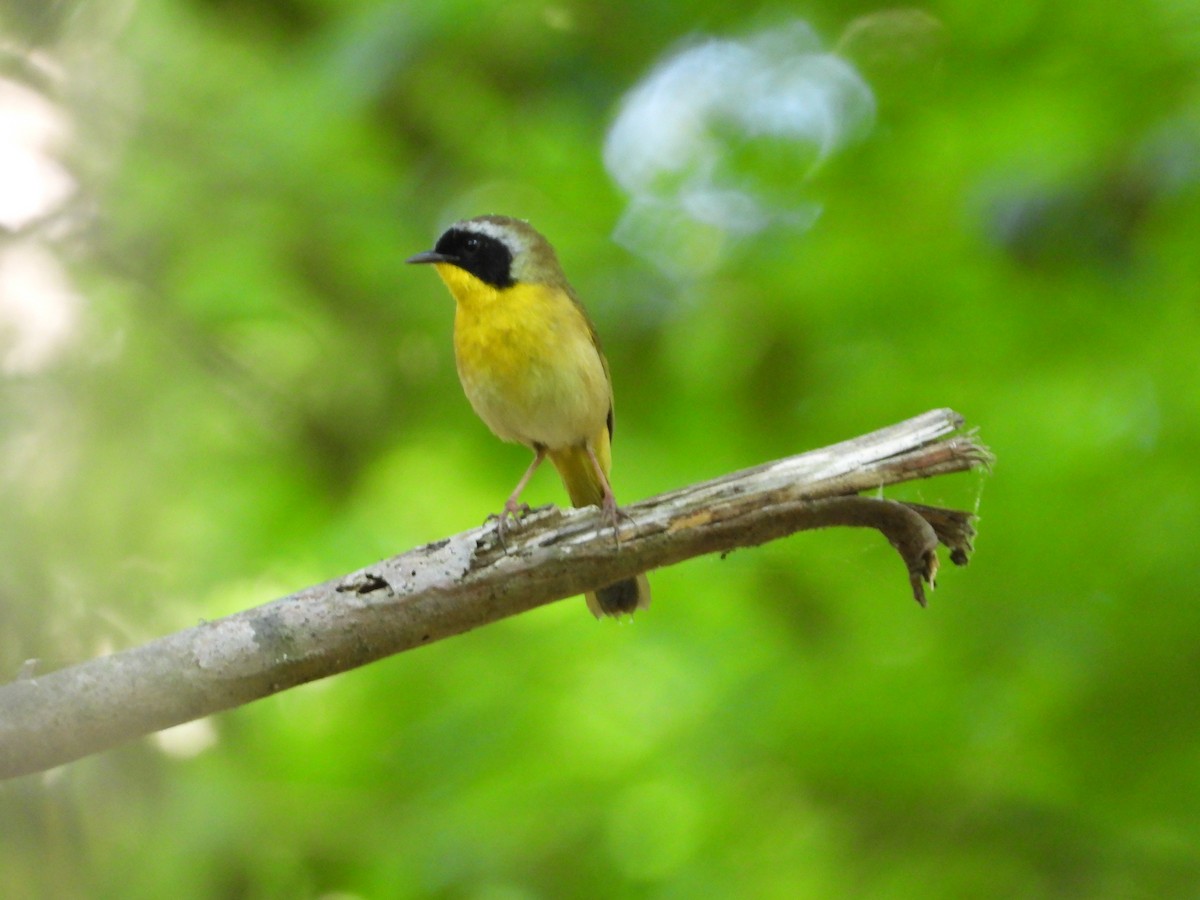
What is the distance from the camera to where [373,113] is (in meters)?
5.47

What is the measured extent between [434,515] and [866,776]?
2196mm

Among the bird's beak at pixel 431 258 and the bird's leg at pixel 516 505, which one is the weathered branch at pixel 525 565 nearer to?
the bird's leg at pixel 516 505

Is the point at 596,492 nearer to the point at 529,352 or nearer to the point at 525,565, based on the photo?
the point at 529,352

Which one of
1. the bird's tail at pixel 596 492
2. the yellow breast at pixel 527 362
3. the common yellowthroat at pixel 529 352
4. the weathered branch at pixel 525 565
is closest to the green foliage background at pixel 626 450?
the bird's tail at pixel 596 492

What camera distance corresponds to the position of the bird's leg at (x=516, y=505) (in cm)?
315

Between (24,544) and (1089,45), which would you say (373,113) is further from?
(1089,45)

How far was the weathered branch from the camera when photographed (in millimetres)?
2926

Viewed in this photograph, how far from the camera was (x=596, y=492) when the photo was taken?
516 cm

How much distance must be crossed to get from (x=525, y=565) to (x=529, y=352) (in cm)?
157

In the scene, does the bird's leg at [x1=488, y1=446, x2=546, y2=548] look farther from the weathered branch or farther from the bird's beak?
the bird's beak

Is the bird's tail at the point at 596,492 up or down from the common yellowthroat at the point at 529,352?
down

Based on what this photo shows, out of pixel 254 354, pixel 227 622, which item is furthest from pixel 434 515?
pixel 227 622

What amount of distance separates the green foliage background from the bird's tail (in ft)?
0.76

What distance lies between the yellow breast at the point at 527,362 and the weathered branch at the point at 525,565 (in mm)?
1319
